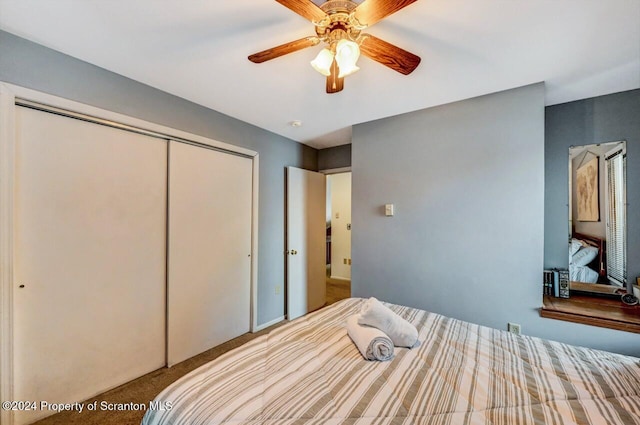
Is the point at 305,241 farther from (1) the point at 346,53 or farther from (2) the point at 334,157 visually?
(1) the point at 346,53

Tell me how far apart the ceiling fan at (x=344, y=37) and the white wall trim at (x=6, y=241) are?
4.80ft

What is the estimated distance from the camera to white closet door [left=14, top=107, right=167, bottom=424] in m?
1.60

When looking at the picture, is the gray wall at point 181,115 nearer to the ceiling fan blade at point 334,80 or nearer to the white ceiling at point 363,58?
the white ceiling at point 363,58

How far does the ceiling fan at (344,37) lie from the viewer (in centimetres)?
113

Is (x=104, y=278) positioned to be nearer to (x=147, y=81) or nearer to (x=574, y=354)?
(x=147, y=81)

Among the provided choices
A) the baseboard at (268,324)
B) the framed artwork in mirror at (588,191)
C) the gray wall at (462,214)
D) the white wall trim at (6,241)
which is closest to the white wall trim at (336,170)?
the gray wall at (462,214)

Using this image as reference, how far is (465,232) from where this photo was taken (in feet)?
7.61

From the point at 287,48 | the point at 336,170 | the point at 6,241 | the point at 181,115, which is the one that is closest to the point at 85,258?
the point at 6,241

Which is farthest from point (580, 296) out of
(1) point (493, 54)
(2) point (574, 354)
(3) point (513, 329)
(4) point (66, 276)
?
(4) point (66, 276)

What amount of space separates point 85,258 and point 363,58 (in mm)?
2355

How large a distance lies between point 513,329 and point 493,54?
2045mm

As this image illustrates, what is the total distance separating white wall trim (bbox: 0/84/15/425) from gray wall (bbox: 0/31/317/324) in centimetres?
22

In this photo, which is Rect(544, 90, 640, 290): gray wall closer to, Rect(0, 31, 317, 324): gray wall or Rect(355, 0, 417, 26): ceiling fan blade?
Rect(355, 0, 417, 26): ceiling fan blade

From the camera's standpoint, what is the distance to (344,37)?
129cm
